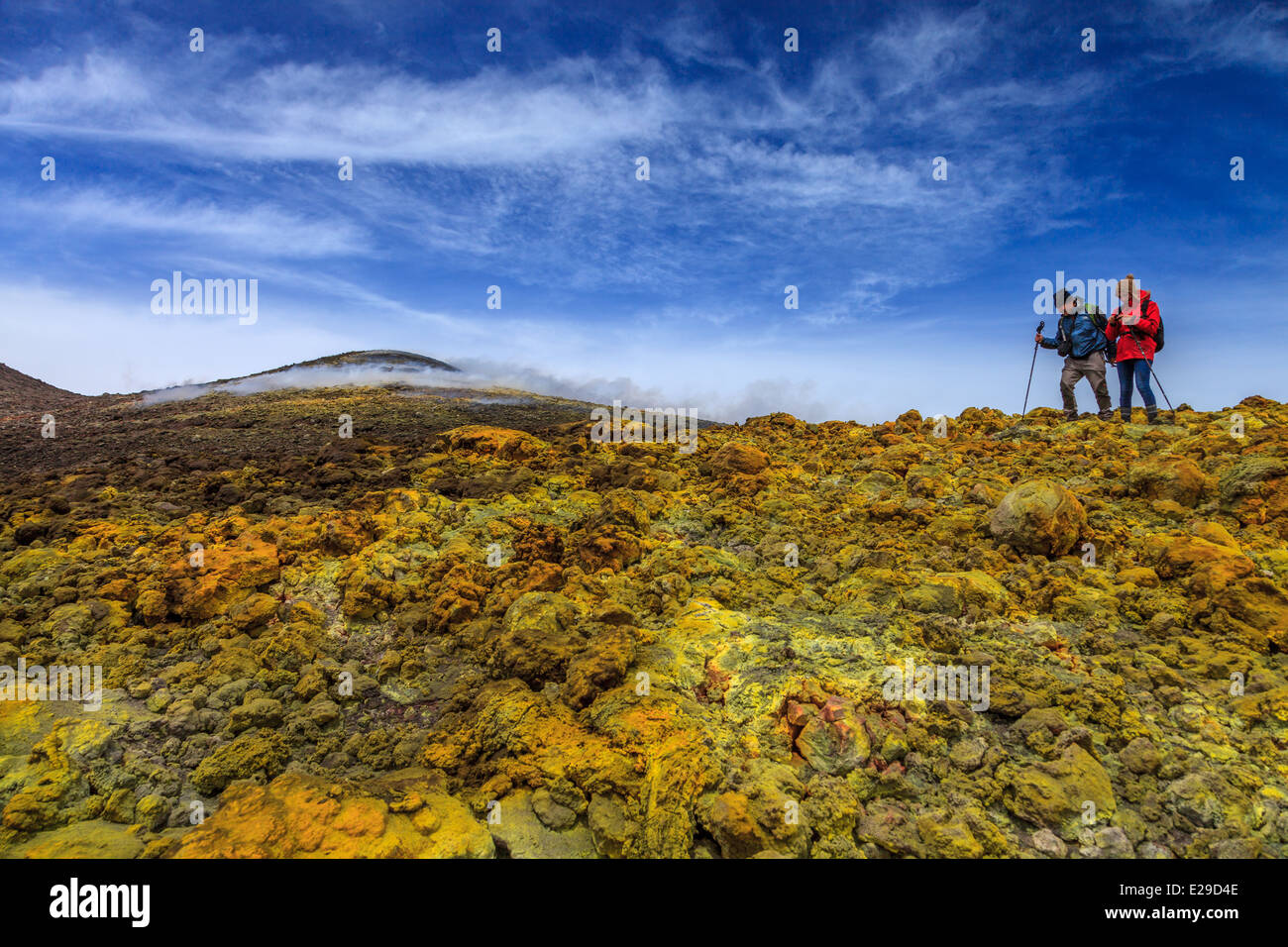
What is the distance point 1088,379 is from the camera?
11.1 meters

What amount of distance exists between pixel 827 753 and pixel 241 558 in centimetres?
581

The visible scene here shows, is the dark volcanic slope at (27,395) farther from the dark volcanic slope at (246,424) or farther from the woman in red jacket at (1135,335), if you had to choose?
the woman in red jacket at (1135,335)

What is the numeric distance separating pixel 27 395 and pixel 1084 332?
117 ft

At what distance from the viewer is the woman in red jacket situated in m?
10.1

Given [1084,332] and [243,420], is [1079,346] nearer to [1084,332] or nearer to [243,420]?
[1084,332]

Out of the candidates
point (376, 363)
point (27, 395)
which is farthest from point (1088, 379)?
point (27, 395)

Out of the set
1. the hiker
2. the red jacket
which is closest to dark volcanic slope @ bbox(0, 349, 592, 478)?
the hiker

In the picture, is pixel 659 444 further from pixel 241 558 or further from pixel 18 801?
pixel 18 801

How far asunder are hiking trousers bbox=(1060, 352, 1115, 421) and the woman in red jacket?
0.36 m

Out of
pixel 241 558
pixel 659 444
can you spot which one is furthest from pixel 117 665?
pixel 659 444

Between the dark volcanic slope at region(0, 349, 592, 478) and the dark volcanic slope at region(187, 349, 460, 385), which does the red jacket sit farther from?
the dark volcanic slope at region(187, 349, 460, 385)

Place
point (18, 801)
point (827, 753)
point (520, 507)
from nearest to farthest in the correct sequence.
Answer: point (18, 801), point (827, 753), point (520, 507)

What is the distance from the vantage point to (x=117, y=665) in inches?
194

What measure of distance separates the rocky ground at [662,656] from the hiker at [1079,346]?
6.93 feet
